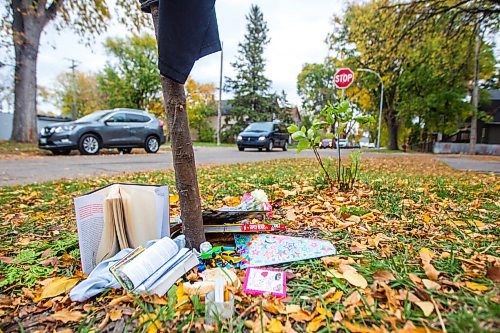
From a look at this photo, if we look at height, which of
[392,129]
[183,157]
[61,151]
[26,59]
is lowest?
[61,151]

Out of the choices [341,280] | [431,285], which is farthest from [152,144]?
[431,285]

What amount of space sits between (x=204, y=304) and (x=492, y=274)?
118cm

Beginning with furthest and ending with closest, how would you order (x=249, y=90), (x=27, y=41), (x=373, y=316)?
(x=249, y=90) → (x=27, y=41) → (x=373, y=316)

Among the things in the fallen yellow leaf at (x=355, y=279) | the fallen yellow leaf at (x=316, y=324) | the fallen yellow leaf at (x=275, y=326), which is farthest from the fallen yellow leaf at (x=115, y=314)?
the fallen yellow leaf at (x=355, y=279)

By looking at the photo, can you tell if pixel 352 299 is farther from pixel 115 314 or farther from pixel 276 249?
pixel 115 314

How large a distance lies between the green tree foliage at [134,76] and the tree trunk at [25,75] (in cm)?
1829

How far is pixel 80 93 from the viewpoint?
40031mm

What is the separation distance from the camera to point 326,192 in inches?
108

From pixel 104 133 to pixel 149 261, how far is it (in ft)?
27.7

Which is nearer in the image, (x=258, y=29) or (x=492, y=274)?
(x=492, y=274)

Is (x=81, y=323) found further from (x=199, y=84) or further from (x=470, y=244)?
(x=199, y=84)

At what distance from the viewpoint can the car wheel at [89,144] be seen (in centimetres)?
792

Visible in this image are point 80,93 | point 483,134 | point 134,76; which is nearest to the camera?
point 483,134

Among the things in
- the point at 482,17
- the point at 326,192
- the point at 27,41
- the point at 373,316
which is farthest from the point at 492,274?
the point at 27,41
